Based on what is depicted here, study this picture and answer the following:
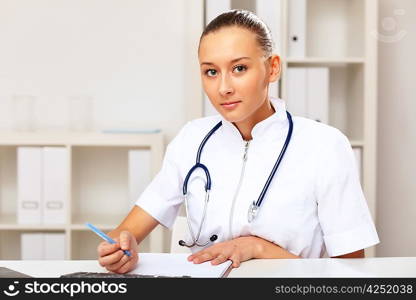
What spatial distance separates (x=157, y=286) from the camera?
519 mm

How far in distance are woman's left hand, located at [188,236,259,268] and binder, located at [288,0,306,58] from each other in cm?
129

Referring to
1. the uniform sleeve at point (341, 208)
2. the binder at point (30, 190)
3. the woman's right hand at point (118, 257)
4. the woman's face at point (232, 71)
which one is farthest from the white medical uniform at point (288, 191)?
the binder at point (30, 190)

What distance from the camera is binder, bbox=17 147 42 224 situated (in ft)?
7.29

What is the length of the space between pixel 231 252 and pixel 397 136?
176 cm

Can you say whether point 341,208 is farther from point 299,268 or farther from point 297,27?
point 297,27

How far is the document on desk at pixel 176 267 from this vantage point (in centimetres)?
82

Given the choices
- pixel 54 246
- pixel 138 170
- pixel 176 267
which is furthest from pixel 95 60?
pixel 176 267

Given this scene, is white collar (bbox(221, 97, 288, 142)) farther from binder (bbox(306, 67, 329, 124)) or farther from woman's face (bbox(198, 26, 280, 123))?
binder (bbox(306, 67, 329, 124))

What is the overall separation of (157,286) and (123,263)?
0.36 metres

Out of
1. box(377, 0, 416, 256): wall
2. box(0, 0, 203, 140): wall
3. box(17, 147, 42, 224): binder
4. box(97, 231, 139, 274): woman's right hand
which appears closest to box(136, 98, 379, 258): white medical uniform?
box(97, 231, 139, 274): woman's right hand

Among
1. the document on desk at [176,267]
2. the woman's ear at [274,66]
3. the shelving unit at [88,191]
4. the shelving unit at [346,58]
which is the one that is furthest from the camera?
the shelving unit at [88,191]

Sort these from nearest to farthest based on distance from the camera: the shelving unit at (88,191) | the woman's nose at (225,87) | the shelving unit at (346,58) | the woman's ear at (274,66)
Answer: the woman's nose at (225,87), the woman's ear at (274,66), the shelving unit at (346,58), the shelving unit at (88,191)

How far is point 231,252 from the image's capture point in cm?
95

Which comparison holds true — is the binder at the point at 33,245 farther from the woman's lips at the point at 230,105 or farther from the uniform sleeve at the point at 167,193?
the woman's lips at the point at 230,105
